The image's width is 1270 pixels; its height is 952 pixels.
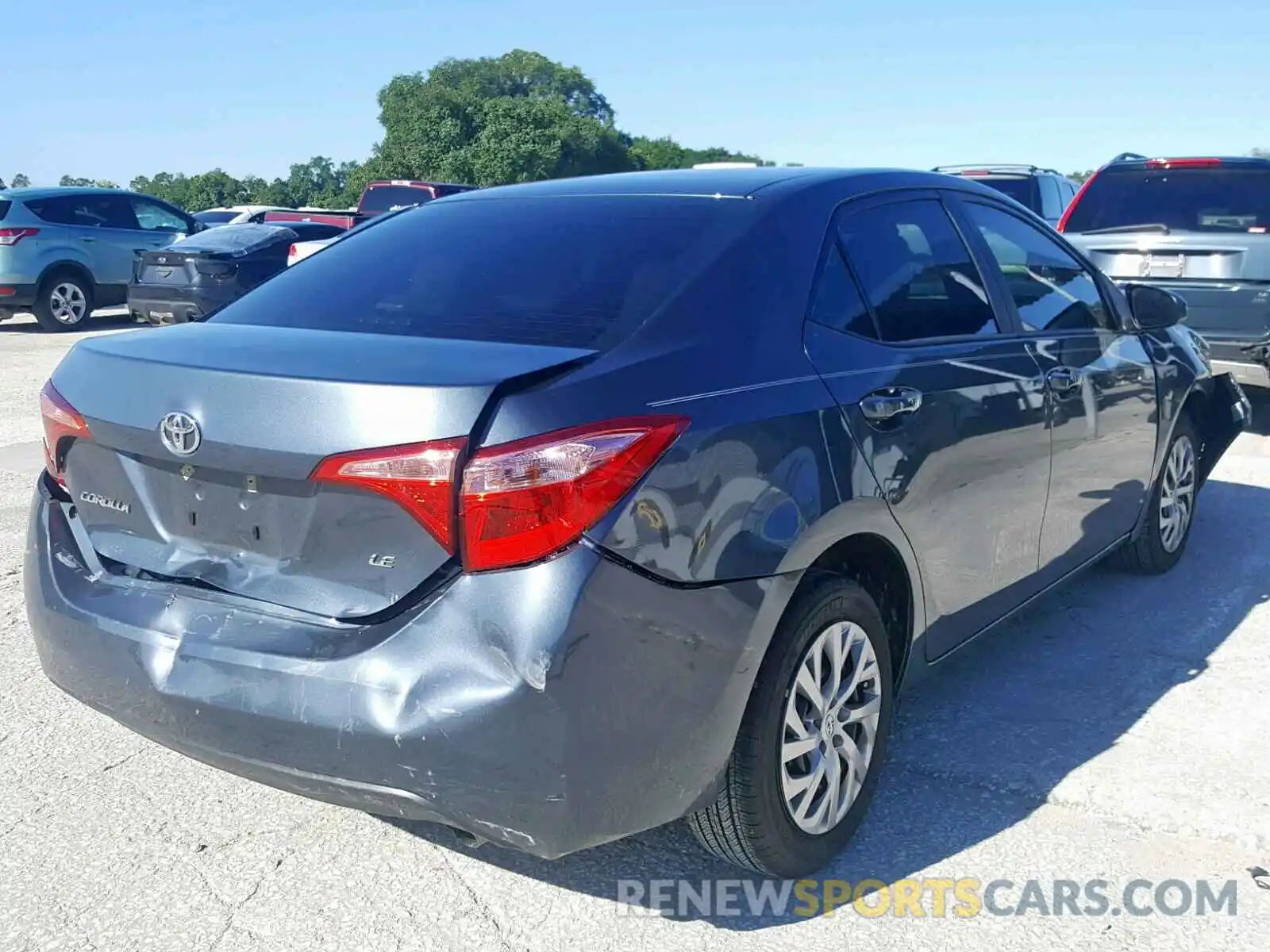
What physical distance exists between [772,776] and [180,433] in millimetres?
1458

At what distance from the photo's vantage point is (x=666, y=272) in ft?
9.29

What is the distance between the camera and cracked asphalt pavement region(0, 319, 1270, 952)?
8.96ft

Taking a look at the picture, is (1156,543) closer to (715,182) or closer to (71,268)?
(715,182)

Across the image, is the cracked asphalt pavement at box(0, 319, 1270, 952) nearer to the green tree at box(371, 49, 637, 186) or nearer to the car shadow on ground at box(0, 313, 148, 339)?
the car shadow on ground at box(0, 313, 148, 339)

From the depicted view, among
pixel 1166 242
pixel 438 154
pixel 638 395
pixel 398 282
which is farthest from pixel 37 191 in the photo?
pixel 438 154

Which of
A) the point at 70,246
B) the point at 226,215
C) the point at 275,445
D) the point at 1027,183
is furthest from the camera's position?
the point at 226,215

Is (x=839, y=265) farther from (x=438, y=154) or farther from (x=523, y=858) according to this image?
(x=438, y=154)

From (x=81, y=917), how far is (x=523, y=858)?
1.01m

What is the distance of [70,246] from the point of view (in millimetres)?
15102

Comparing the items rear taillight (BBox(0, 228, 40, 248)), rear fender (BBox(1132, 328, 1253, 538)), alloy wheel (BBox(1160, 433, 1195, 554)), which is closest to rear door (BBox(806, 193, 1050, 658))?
rear fender (BBox(1132, 328, 1253, 538))

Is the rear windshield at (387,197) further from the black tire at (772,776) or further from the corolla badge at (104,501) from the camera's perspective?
the black tire at (772,776)

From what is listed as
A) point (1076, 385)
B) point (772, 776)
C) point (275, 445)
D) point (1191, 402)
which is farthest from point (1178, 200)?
point (275, 445)

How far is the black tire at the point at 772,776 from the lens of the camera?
8.67ft

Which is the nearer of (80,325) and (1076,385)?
(1076,385)
